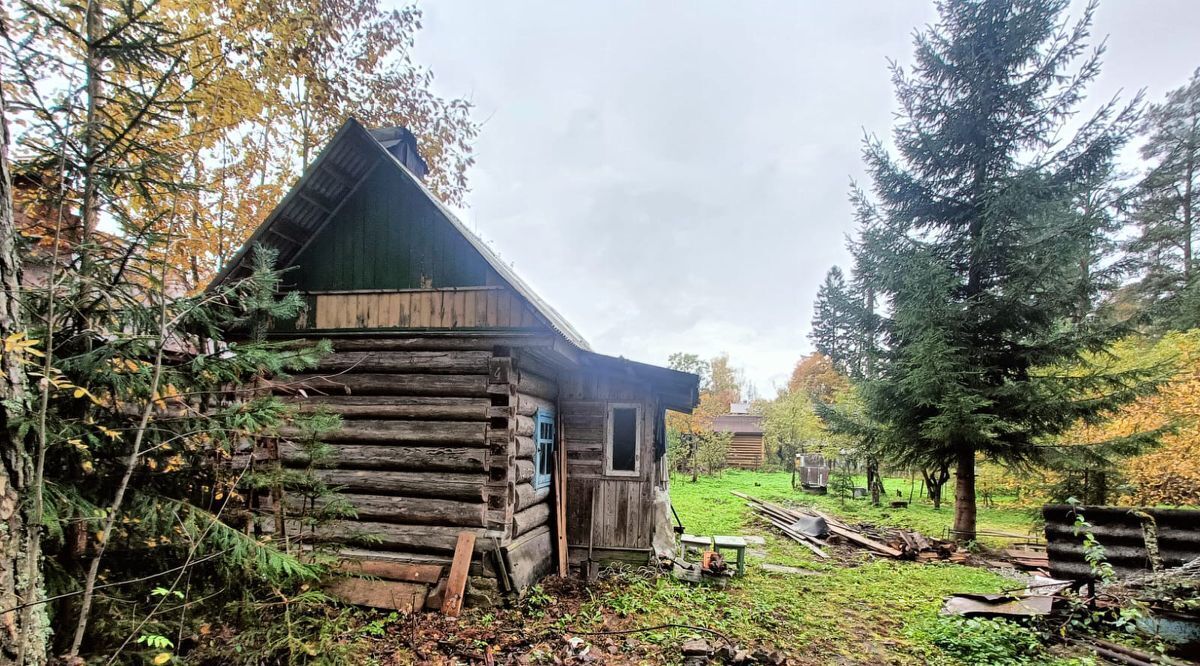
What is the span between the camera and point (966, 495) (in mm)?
→ 11406

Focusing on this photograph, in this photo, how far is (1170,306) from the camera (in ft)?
50.6

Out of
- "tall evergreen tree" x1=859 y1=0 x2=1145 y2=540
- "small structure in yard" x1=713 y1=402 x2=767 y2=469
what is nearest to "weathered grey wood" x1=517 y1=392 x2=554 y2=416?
"tall evergreen tree" x1=859 y1=0 x2=1145 y2=540

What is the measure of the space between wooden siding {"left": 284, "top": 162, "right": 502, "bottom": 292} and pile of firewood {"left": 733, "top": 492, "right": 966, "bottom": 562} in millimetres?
9693

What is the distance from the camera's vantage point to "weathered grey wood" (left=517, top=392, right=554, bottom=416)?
283 inches

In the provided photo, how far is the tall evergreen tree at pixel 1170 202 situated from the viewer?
17938 mm

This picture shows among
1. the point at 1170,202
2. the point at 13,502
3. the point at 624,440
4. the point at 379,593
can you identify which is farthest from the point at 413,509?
the point at 1170,202

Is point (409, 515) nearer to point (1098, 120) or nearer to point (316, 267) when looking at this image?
point (316, 267)

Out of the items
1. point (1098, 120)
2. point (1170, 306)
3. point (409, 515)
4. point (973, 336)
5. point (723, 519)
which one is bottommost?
point (723, 519)

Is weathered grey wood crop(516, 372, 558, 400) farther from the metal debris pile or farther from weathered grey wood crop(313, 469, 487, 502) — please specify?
the metal debris pile

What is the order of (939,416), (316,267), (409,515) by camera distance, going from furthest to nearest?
(939,416) → (316,267) → (409,515)

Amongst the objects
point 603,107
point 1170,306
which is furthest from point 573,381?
point 603,107

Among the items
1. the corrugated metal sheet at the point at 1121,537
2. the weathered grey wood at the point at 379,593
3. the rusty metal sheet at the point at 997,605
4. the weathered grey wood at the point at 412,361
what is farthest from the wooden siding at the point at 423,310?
the corrugated metal sheet at the point at 1121,537

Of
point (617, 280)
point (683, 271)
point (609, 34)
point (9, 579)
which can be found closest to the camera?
point (9, 579)

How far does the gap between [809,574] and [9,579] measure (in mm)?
10117
